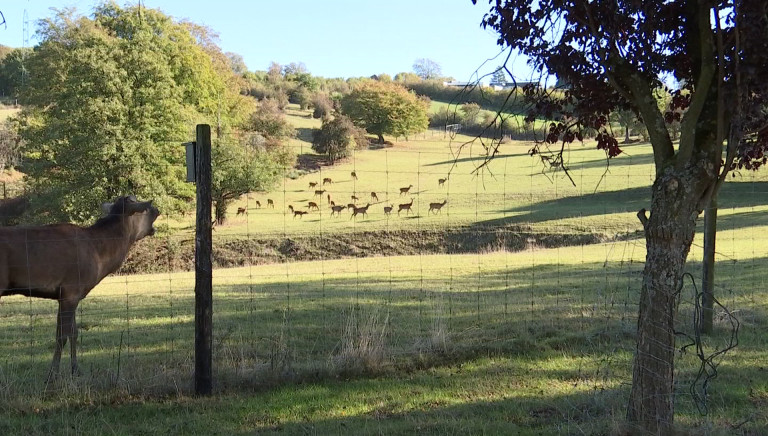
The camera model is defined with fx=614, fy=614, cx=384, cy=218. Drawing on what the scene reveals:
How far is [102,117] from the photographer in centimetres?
3316

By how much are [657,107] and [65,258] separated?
22.9ft

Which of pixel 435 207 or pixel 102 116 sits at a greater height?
pixel 102 116

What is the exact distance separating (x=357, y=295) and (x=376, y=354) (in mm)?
6168

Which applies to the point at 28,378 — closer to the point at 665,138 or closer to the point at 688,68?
the point at 665,138

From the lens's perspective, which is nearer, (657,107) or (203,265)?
(657,107)

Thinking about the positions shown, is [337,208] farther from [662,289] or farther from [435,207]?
[662,289]

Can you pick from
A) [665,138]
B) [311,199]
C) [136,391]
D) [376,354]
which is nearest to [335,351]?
[376,354]

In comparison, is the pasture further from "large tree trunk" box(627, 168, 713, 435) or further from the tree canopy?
the tree canopy

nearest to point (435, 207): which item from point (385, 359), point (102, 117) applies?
point (102, 117)

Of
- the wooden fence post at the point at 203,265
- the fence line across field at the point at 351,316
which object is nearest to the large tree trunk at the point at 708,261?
the fence line across field at the point at 351,316

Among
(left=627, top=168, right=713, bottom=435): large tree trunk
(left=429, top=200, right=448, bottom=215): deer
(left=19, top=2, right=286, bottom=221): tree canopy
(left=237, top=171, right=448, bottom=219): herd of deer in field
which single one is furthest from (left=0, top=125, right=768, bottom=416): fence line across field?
(left=429, top=200, right=448, bottom=215): deer

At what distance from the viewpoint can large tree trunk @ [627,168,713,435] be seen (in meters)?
4.70

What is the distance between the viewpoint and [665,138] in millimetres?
4926

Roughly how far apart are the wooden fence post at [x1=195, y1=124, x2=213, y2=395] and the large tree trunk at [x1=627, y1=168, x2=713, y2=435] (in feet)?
13.6
